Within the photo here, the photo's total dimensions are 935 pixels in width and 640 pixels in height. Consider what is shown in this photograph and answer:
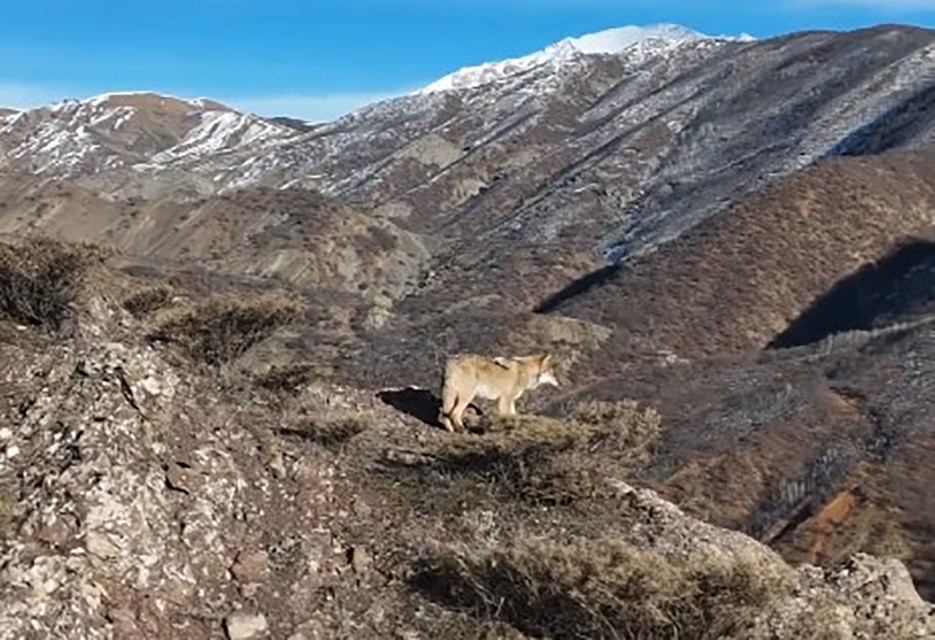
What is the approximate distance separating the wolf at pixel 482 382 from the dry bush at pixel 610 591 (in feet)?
14.9

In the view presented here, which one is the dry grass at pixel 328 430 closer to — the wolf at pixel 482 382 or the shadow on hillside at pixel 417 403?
the wolf at pixel 482 382

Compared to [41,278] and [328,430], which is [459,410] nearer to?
[328,430]

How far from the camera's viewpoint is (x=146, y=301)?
15258mm

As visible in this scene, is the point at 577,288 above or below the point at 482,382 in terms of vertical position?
below

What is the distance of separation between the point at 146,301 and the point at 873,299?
44.3 meters

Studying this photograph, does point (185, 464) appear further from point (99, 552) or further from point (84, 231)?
point (84, 231)

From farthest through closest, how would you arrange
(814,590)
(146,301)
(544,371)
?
(146,301) < (544,371) < (814,590)

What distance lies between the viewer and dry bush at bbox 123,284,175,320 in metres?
15.0

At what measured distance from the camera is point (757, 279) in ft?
183

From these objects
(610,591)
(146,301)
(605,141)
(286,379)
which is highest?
(605,141)

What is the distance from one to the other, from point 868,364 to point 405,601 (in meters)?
32.7

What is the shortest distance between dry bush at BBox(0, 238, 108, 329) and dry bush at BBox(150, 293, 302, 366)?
112 centimetres

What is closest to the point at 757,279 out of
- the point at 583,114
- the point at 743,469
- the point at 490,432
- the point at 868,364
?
the point at 868,364

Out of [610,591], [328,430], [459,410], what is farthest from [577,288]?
[610,591]
